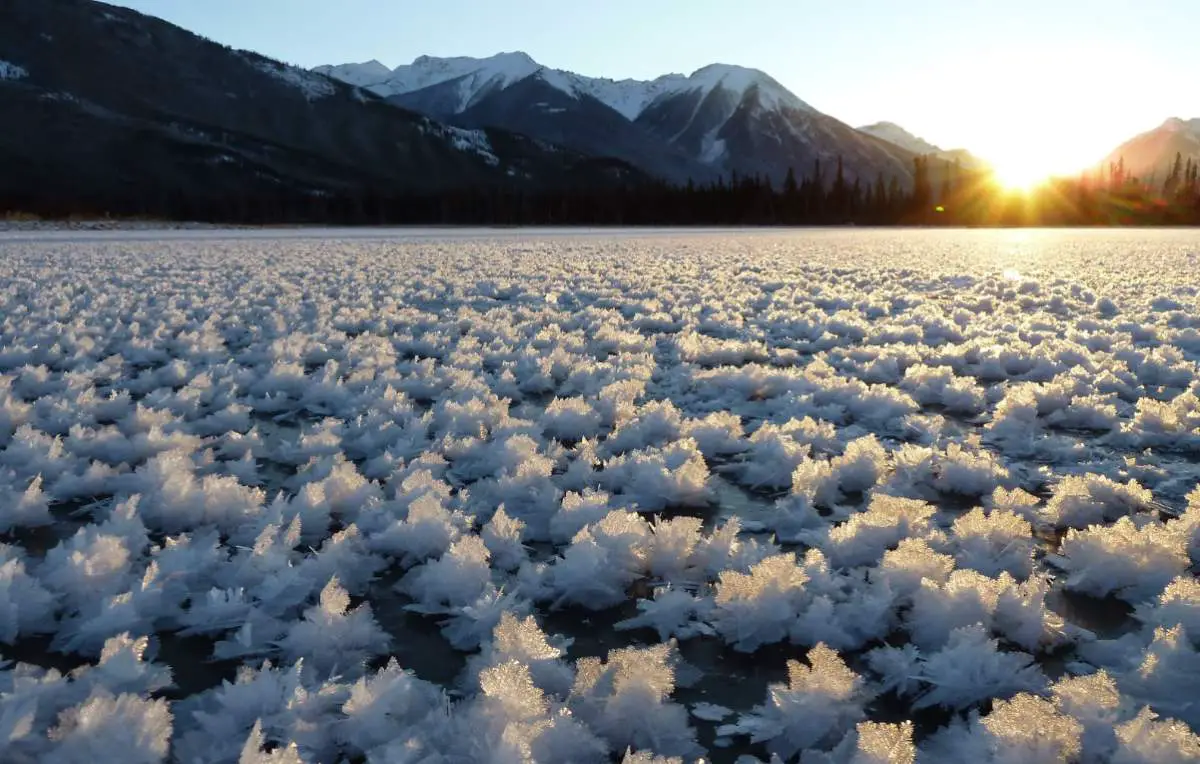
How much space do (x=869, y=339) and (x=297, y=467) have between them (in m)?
6.64

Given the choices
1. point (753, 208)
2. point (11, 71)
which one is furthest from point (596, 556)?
point (11, 71)

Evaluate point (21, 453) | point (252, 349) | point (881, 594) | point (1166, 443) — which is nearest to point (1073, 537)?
point (881, 594)

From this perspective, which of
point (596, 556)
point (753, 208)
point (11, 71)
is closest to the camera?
point (596, 556)

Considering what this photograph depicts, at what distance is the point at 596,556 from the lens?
2982mm

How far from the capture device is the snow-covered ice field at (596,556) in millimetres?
2086

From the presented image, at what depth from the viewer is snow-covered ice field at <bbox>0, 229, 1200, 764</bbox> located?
2.09 metres

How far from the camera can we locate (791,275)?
57.6ft

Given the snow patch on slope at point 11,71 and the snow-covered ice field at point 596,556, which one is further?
the snow patch on slope at point 11,71

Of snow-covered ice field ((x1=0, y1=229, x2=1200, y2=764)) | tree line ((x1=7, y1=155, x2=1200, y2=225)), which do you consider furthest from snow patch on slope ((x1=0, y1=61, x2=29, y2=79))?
snow-covered ice field ((x1=0, y1=229, x2=1200, y2=764))

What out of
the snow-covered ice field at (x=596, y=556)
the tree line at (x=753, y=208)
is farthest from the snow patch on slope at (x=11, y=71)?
the snow-covered ice field at (x=596, y=556)

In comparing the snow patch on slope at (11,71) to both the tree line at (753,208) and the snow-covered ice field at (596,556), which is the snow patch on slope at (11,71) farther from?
the snow-covered ice field at (596,556)

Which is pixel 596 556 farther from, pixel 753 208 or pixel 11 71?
pixel 11 71

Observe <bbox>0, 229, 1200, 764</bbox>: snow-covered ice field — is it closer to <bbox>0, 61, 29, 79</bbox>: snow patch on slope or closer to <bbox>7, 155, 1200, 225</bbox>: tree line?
<bbox>7, 155, 1200, 225</bbox>: tree line

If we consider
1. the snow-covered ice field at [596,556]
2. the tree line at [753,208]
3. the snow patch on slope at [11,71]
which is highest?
the snow patch on slope at [11,71]
